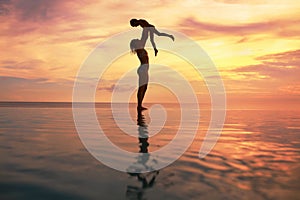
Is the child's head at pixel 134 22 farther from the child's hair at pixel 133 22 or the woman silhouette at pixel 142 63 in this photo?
the woman silhouette at pixel 142 63

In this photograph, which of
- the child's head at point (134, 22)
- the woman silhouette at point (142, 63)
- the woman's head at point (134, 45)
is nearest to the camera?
the woman silhouette at point (142, 63)

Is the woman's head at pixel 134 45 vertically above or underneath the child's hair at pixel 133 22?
underneath

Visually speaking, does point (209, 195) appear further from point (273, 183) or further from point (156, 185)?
point (273, 183)

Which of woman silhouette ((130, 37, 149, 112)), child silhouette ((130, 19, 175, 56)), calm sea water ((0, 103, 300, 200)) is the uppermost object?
child silhouette ((130, 19, 175, 56))

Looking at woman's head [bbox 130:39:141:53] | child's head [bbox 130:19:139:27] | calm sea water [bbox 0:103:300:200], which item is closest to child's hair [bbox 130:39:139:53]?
woman's head [bbox 130:39:141:53]

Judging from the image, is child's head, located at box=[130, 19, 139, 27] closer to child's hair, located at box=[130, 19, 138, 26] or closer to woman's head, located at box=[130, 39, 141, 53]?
child's hair, located at box=[130, 19, 138, 26]

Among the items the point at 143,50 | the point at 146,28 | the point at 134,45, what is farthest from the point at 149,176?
the point at 146,28

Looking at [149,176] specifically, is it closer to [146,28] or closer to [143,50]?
[143,50]

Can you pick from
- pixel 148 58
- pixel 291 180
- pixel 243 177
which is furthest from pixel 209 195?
pixel 148 58

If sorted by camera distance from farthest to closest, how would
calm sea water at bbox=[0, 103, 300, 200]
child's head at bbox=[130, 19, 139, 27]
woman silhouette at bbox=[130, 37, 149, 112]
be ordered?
1. child's head at bbox=[130, 19, 139, 27]
2. woman silhouette at bbox=[130, 37, 149, 112]
3. calm sea water at bbox=[0, 103, 300, 200]

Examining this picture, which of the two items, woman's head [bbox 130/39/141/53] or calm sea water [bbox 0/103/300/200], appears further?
woman's head [bbox 130/39/141/53]

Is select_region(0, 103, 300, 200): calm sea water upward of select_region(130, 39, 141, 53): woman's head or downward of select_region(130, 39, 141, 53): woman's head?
downward

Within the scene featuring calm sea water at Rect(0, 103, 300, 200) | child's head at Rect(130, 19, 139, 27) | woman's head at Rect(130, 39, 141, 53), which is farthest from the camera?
child's head at Rect(130, 19, 139, 27)

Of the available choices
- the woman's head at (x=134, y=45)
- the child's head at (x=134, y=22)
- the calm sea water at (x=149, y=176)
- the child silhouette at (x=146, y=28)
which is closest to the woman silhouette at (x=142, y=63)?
the woman's head at (x=134, y=45)
